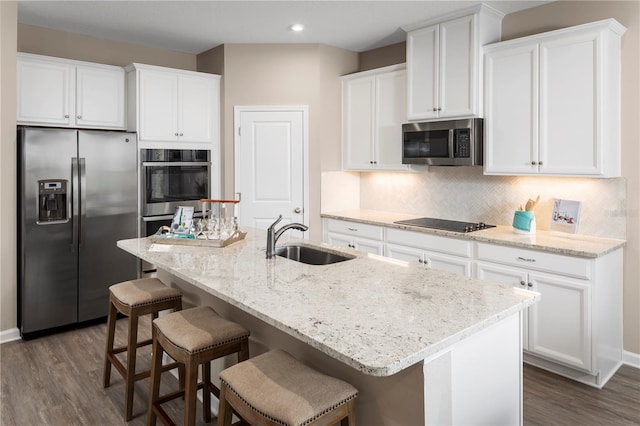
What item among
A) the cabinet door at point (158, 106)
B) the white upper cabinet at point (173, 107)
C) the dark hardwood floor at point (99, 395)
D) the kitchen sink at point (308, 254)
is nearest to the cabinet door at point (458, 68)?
the kitchen sink at point (308, 254)

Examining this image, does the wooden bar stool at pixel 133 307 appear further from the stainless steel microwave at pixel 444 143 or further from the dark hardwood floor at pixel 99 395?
the stainless steel microwave at pixel 444 143

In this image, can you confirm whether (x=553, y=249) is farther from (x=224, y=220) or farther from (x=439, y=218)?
(x=224, y=220)

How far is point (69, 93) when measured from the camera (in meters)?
4.11

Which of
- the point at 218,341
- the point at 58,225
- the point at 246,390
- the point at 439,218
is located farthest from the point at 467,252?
the point at 58,225

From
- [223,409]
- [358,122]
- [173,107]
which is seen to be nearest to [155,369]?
[223,409]

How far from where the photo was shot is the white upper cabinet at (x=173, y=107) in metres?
4.36

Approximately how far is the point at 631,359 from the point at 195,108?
4350 mm

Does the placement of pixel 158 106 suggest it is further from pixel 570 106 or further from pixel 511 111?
pixel 570 106

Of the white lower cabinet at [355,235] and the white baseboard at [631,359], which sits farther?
the white lower cabinet at [355,235]

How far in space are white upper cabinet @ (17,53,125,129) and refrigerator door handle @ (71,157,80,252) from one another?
0.56 meters

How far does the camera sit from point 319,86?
15.5ft

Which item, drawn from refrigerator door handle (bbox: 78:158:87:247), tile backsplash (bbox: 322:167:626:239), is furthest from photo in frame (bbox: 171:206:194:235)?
tile backsplash (bbox: 322:167:626:239)

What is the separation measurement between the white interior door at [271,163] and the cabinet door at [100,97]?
1.15 m

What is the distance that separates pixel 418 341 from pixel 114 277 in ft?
11.4
